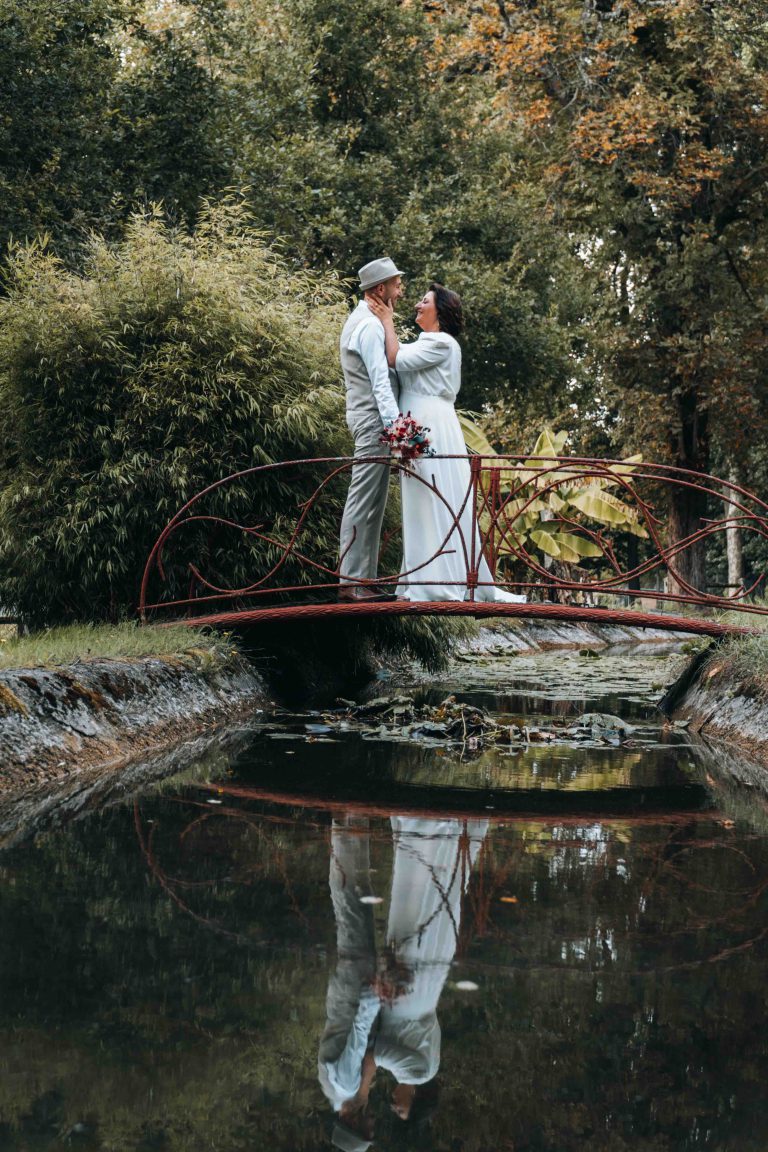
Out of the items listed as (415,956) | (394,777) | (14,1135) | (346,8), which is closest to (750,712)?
(394,777)

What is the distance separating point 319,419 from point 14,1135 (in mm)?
8509

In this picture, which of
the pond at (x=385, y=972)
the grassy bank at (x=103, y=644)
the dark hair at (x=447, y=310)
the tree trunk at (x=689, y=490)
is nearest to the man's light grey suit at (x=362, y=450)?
the dark hair at (x=447, y=310)

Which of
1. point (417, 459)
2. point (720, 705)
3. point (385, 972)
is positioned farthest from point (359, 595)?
point (385, 972)

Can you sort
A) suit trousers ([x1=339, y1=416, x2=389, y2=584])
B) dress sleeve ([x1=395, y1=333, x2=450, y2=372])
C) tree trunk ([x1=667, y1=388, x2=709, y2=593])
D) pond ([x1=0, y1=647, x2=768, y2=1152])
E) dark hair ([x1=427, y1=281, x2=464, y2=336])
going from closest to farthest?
pond ([x1=0, y1=647, x2=768, y2=1152]), dress sleeve ([x1=395, y1=333, x2=450, y2=372]), dark hair ([x1=427, y1=281, x2=464, y2=336]), suit trousers ([x1=339, y1=416, x2=389, y2=584]), tree trunk ([x1=667, y1=388, x2=709, y2=593])

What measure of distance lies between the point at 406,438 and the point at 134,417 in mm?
2443

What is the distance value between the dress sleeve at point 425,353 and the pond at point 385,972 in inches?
159

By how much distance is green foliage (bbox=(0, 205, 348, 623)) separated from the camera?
10109 mm

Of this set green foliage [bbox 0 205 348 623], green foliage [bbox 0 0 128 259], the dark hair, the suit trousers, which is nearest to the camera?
the dark hair

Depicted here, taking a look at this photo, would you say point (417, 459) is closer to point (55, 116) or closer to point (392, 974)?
point (392, 974)

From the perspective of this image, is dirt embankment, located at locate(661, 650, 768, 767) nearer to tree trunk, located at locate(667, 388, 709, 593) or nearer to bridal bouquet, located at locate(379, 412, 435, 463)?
bridal bouquet, located at locate(379, 412, 435, 463)

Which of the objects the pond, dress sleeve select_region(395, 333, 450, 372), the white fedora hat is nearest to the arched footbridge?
dress sleeve select_region(395, 333, 450, 372)

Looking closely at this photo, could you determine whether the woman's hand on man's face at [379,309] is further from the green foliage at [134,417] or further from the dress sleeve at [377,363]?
the green foliage at [134,417]

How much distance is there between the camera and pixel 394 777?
6.58 metres

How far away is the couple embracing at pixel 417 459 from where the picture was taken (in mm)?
9219
